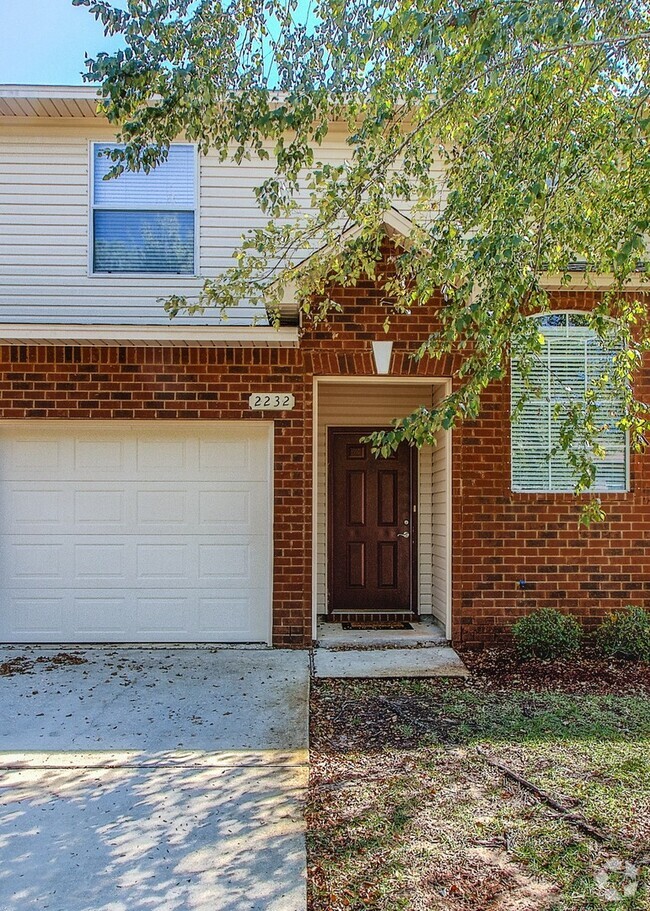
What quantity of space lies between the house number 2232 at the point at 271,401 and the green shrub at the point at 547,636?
10.6 ft

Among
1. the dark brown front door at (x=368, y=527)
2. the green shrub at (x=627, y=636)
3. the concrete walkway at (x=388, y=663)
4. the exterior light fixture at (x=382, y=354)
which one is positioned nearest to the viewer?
the concrete walkway at (x=388, y=663)

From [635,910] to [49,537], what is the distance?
247 inches

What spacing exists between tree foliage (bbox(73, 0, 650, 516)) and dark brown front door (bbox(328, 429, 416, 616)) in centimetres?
395

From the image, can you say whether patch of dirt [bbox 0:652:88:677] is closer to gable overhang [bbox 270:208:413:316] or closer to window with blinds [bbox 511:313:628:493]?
gable overhang [bbox 270:208:413:316]

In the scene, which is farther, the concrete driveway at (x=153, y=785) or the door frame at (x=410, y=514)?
the door frame at (x=410, y=514)

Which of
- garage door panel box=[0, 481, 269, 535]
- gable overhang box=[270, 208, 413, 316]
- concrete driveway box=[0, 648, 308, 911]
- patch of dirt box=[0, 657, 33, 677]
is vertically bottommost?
concrete driveway box=[0, 648, 308, 911]

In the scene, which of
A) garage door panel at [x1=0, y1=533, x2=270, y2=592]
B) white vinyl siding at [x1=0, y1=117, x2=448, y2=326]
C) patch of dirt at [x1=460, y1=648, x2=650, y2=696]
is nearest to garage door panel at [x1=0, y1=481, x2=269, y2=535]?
garage door panel at [x1=0, y1=533, x2=270, y2=592]

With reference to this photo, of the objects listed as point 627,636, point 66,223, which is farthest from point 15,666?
point 627,636

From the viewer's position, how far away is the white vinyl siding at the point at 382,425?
8750 millimetres

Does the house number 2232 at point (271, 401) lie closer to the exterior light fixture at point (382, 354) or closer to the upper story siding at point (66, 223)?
the exterior light fixture at point (382, 354)

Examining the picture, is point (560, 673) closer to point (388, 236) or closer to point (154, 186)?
point (388, 236)

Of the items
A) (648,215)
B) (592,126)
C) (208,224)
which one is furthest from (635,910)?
(208,224)

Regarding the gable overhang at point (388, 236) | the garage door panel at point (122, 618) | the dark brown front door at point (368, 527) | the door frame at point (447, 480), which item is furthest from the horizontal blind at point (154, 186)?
the garage door panel at point (122, 618)

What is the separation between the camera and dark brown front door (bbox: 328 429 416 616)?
8.87m
